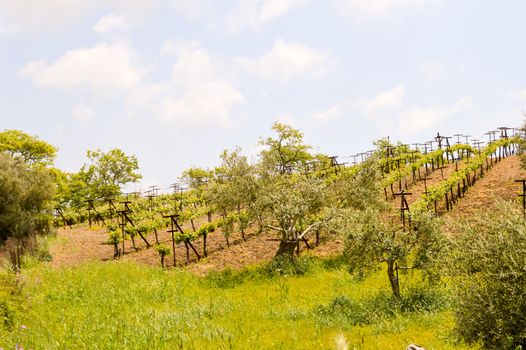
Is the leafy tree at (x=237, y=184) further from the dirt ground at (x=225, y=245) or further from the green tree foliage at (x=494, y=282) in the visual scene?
the green tree foliage at (x=494, y=282)

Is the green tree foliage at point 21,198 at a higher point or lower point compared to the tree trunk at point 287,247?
higher

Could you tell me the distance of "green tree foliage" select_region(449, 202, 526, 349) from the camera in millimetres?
10078

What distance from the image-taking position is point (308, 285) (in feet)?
83.4

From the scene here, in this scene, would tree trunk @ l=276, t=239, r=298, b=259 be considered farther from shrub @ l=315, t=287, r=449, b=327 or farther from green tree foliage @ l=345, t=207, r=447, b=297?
shrub @ l=315, t=287, r=449, b=327

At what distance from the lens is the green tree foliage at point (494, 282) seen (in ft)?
33.1

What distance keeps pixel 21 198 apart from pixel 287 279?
→ 24.5 metres

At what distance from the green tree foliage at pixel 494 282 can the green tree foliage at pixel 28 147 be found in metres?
60.0

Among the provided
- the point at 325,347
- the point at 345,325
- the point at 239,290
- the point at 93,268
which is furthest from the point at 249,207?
the point at 325,347

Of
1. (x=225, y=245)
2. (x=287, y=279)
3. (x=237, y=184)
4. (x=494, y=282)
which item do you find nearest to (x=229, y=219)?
(x=225, y=245)

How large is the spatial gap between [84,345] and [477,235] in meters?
11.1

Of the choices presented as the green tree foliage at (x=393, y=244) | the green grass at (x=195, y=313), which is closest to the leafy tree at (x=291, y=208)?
the green grass at (x=195, y=313)

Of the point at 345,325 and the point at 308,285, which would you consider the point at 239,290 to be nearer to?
the point at 308,285

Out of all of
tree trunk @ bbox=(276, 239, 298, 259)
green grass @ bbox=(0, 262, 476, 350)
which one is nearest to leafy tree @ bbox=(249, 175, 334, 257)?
tree trunk @ bbox=(276, 239, 298, 259)

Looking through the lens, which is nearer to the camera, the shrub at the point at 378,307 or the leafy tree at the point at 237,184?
the shrub at the point at 378,307
